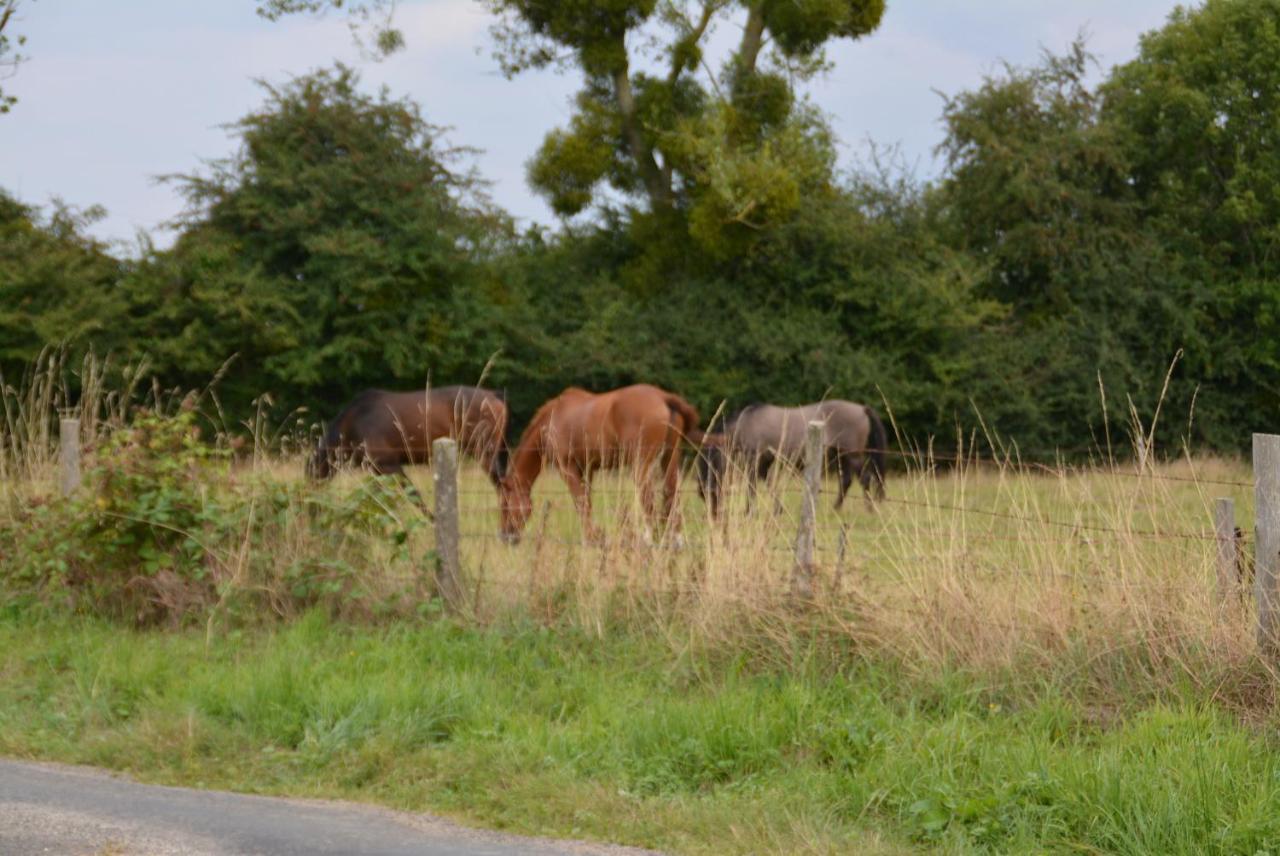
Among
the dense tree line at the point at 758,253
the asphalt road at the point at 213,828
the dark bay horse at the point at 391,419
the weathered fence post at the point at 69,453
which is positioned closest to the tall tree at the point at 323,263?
the dense tree line at the point at 758,253

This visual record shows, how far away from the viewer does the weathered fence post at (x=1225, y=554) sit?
21.9 feet

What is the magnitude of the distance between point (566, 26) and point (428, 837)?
23663 mm

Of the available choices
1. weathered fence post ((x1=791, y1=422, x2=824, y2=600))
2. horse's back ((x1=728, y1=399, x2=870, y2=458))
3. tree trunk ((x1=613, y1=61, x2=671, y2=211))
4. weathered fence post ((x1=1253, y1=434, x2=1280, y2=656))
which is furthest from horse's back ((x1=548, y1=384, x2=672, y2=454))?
tree trunk ((x1=613, y1=61, x2=671, y2=211))

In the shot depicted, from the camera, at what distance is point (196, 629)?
876 centimetres

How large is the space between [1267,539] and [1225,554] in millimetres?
290

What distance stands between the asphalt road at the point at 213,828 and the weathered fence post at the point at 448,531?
2627 millimetres

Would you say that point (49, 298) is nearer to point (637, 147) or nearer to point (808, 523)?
point (637, 147)

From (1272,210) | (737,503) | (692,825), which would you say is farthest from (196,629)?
(1272,210)

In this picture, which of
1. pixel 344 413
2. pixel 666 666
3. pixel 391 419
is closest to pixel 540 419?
pixel 391 419

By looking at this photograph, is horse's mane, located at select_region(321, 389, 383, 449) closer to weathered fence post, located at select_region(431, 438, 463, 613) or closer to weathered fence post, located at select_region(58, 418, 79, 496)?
weathered fence post, located at select_region(58, 418, 79, 496)

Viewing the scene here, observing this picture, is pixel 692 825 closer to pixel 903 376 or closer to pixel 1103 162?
pixel 903 376

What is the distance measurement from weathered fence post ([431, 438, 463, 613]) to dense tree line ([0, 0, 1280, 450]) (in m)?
16.4

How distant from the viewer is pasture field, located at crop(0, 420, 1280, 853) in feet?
18.2

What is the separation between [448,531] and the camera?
8.62 m
